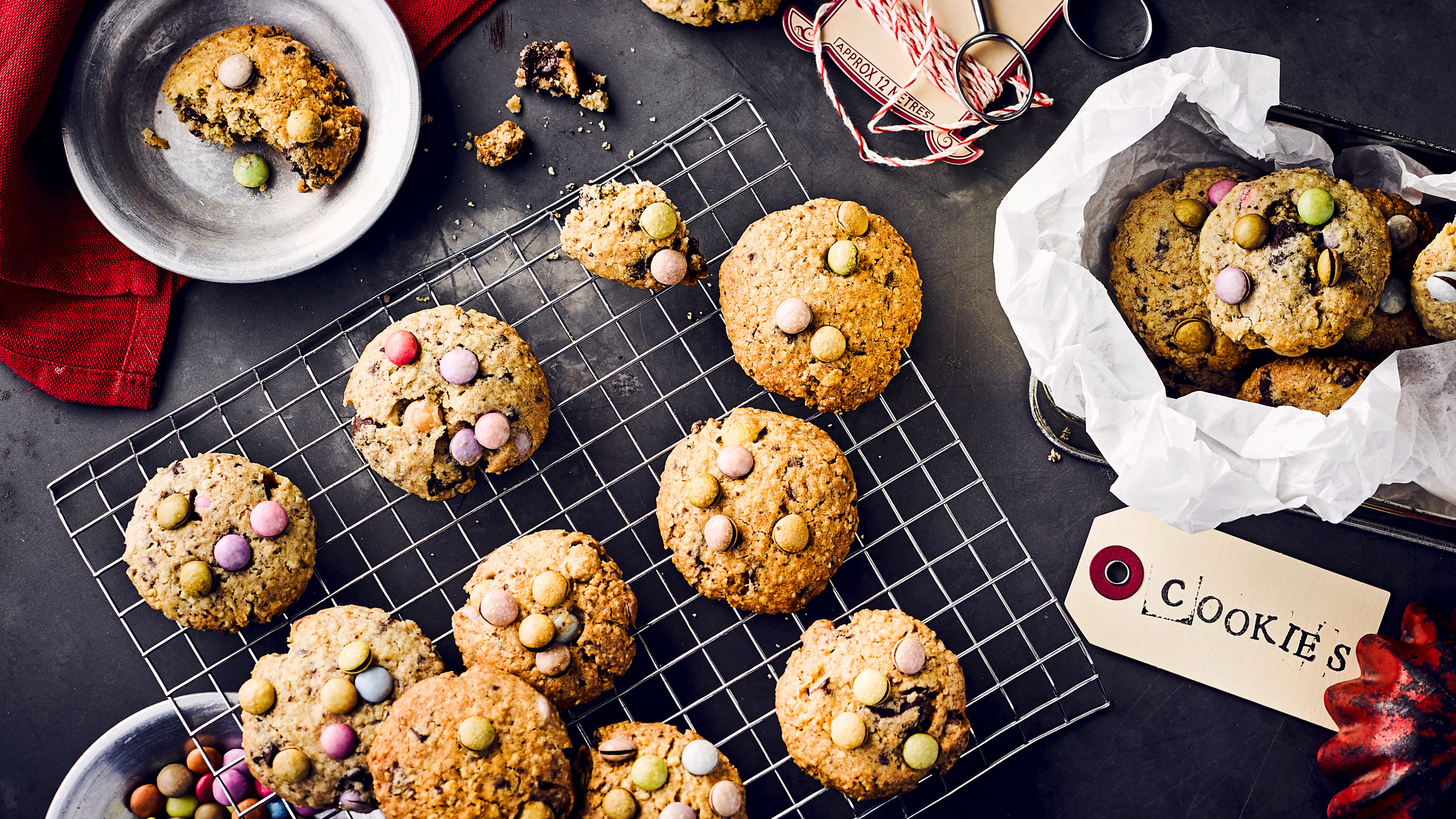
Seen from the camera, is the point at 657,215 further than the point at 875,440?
No

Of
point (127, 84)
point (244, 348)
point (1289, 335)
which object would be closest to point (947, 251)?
point (1289, 335)

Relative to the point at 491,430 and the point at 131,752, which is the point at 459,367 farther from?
the point at 131,752

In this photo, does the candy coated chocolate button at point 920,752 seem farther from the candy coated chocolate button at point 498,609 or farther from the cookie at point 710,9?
the cookie at point 710,9

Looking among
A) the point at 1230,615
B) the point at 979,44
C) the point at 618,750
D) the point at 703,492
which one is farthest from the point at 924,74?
the point at 618,750

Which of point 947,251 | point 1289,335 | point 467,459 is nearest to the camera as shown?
point 1289,335

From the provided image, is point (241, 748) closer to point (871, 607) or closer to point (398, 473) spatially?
point (398, 473)

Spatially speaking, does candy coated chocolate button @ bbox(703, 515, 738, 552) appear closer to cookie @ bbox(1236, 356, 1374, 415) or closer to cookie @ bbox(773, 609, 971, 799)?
cookie @ bbox(773, 609, 971, 799)

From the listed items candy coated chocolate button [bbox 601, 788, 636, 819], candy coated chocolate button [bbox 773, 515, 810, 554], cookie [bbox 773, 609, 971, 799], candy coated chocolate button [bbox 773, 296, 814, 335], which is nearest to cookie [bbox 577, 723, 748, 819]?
candy coated chocolate button [bbox 601, 788, 636, 819]
